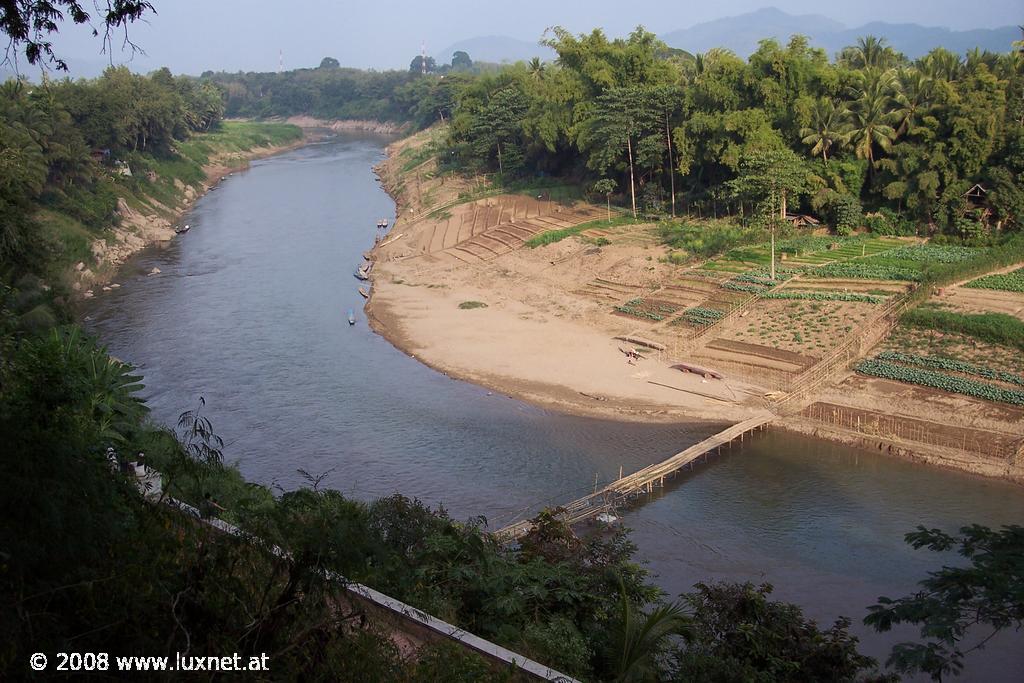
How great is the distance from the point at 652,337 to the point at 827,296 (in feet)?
22.3

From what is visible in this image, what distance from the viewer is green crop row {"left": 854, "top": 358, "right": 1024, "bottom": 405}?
1089 inches

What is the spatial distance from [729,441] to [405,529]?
14.8 m

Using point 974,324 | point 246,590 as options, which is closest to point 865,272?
point 974,324

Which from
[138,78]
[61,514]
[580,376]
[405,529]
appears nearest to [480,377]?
[580,376]

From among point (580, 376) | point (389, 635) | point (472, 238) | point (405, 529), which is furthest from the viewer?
point (472, 238)

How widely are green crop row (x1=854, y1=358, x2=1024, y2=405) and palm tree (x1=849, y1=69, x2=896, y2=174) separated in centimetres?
1527

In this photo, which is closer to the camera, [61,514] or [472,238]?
[61,514]

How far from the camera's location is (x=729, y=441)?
92.8ft

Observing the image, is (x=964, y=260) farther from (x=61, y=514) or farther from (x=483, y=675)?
(x=61, y=514)

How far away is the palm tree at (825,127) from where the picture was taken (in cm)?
4316

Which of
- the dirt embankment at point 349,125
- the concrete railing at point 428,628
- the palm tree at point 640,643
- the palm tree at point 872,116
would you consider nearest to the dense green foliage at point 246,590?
the palm tree at point 640,643

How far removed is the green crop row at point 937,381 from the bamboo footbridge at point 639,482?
4.21m

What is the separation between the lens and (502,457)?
2823cm

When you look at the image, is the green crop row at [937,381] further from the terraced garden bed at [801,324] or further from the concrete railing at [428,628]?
the concrete railing at [428,628]
